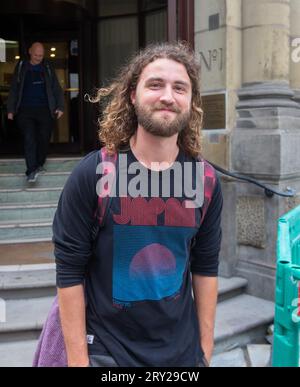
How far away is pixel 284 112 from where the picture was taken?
4.77 meters

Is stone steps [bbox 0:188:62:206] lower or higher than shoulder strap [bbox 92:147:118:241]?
lower

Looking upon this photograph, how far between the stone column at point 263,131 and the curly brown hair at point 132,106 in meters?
2.84

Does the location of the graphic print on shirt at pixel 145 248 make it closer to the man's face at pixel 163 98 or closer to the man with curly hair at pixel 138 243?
the man with curly hair at pixel 138 243

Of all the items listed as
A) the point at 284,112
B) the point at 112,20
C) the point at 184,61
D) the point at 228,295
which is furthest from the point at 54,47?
the point at 184,61

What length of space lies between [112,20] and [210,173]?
23.6ft

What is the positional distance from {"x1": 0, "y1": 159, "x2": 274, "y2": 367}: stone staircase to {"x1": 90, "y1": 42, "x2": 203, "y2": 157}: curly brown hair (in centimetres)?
230

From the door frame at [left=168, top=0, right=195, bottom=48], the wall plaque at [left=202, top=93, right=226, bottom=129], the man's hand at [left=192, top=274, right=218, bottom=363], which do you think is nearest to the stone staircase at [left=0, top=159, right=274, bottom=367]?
the wall plaque at [left=202, top=93, right=226, bottom=129]

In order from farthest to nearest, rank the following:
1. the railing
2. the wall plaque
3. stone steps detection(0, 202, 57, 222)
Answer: stone steps detection(0, 202, 57, 222) < the wall plaque < the railing

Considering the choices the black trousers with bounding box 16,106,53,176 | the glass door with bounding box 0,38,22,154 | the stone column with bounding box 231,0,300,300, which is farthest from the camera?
the glass door with bounding box 0,38,22,154

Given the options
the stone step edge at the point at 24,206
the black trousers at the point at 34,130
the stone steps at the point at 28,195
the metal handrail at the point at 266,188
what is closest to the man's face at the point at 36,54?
the black trousers at the point at 34,130

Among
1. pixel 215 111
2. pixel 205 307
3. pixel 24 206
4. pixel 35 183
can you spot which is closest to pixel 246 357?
pixel 205 307

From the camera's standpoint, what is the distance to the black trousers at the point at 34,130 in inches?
253

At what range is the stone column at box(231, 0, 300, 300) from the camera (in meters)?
4.69

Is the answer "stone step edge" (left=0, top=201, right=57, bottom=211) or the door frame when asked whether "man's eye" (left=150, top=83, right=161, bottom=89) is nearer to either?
the door frame
